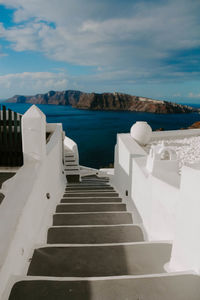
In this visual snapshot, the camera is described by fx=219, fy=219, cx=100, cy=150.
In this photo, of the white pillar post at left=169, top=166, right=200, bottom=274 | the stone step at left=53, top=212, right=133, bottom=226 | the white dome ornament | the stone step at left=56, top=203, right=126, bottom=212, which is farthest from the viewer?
the white dome ornament

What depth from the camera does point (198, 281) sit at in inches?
89.8

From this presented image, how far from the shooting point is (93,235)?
4148 millimetres

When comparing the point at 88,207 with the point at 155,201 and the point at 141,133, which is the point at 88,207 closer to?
the point at 155,201

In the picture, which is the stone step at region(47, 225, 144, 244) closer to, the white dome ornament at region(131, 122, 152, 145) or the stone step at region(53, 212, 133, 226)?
the stone step at region(53, 212, 133, 226)

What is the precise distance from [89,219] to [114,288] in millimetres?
2832

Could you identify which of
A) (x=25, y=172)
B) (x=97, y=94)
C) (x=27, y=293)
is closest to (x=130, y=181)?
(x=25, y=172)

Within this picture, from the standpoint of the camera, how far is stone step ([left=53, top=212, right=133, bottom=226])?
195 inches

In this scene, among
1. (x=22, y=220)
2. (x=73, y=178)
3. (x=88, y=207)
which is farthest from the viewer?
(x=73, y=178)

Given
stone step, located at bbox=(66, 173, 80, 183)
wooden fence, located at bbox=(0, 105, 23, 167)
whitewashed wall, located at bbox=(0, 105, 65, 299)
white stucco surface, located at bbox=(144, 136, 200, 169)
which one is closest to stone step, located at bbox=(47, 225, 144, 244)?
whitewashed wall, located at bbox=(0, 105, 65, 299)

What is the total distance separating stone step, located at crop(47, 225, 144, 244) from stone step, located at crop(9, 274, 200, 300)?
1.66m

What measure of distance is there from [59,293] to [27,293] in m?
0.32

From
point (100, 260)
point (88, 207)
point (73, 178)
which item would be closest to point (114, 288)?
point (100, 260)

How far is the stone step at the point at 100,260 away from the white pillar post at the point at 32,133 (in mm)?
1896

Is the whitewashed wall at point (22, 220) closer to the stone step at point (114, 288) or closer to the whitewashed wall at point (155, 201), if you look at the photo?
the stone step at point (114, 288)
